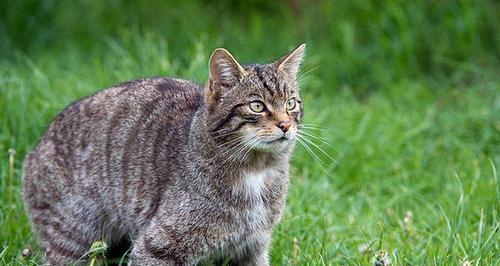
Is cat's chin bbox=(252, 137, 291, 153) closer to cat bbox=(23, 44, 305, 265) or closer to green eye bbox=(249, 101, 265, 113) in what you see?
cat bbox=(23, 44, 305, 265)

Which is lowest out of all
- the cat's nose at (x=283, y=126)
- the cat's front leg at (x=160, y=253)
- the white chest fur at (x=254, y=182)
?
the cat's front leg at (x=160, y=253)

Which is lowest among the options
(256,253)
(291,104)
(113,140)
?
(256,253)

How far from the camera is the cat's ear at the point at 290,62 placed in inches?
179

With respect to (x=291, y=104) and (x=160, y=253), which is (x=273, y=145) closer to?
(x=291, y=104)

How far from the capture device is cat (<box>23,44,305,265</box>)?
173 inches

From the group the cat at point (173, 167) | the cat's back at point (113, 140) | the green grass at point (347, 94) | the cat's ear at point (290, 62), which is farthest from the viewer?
the green grass at point (347, 94)

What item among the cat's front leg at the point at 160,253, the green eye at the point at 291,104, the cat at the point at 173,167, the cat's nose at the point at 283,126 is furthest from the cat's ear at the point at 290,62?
the cat's front leg at the point at 160,253

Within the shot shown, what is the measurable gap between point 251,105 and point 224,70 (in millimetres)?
243

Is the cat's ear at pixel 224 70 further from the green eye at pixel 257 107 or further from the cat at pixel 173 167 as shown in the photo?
the green eye at pixel 257 107

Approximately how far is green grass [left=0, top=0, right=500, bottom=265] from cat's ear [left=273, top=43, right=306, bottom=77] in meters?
0.86

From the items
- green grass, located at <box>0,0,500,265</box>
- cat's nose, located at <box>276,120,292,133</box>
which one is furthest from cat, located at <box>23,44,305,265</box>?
green grass, located at <box>0,0,500,265</box>

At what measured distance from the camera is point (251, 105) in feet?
14.3

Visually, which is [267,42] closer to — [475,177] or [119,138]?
[475,177]

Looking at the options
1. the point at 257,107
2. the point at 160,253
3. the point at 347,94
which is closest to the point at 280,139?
the point at 257,107
